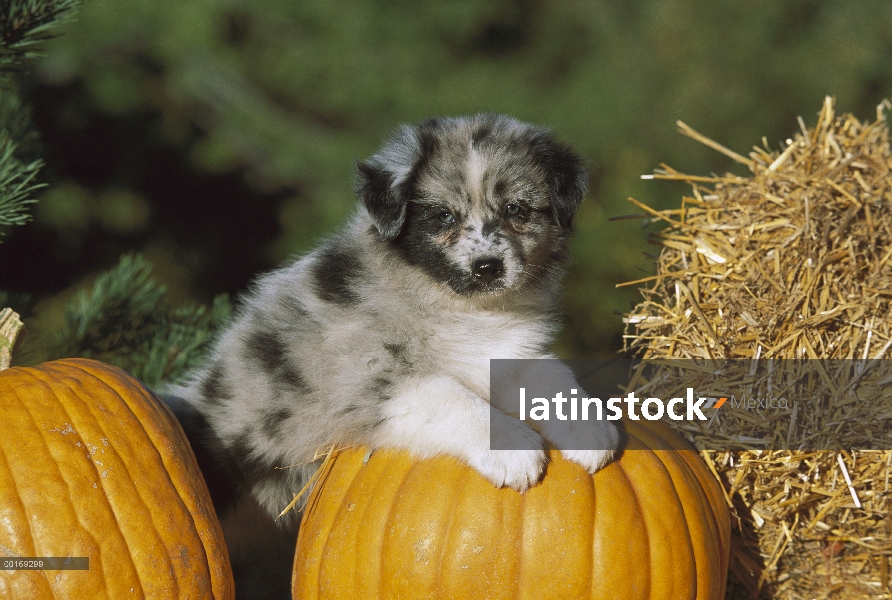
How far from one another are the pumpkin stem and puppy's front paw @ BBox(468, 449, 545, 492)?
161cm

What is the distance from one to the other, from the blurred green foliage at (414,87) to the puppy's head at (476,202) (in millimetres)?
2689

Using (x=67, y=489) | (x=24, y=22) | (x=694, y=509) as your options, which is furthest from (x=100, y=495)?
(x=24, y=22)

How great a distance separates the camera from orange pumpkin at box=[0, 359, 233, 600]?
8.35ft

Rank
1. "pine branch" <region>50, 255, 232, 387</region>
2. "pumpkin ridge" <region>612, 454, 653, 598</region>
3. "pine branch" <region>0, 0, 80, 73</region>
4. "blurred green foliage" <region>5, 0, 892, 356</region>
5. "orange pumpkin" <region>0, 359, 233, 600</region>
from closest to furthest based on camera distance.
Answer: "orange pumpkin" <region>0, 359, 233, 600</region> → "pumpkin ridge" <region>612, 454, 653, 598</region> → "pine branch" <region>0, 0, 80, 73</region> → "pine branch" <region>50, 255, 232, 387</region> → "blurred green foliage" <region>5, 0, 892, 356</region>

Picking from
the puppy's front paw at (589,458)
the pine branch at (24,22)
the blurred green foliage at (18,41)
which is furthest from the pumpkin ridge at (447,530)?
the pine branch at (24,22)

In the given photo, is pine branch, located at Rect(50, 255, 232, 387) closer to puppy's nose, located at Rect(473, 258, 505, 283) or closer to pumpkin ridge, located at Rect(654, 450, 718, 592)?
puppy's nose, located at Rect(473, 258, 505, 283)

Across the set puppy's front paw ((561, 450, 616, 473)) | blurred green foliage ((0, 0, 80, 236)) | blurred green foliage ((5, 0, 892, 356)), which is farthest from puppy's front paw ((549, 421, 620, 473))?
blurred green foliage ((5, 0, 892, 356))

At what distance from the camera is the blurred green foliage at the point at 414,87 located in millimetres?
6473

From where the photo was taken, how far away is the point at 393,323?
10.4 feet

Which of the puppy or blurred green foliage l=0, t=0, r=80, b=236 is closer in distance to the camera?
the puppy

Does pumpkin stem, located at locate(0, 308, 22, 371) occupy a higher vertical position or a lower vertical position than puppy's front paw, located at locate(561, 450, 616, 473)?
higher

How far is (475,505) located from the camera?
275 centimetres

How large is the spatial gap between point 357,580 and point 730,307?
1.77 meters

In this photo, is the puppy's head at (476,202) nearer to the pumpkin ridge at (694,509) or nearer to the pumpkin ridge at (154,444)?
the pumpkin ridge at (694,509)
